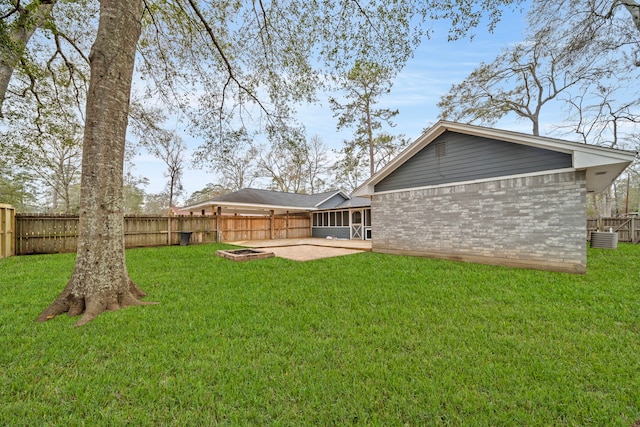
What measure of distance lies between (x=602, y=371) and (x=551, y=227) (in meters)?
5.30

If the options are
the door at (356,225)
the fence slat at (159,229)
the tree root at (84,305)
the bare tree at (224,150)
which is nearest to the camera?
the tree root at (84,305)

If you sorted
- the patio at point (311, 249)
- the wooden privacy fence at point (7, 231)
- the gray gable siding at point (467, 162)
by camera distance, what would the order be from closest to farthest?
the gray gable siding at point (467, 162)
the wooden privacy fence at point (7, 231)
the patio at point (311, 249)

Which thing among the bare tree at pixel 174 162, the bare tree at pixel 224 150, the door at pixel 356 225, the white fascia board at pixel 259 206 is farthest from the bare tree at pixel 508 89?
the bare tree at pixel 174 162

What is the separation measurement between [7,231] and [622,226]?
1042 inches

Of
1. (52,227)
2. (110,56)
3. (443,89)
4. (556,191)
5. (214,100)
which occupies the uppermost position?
(443,89)

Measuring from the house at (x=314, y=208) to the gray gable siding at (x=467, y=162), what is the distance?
6.04 m

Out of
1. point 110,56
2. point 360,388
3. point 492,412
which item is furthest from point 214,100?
point 492,412

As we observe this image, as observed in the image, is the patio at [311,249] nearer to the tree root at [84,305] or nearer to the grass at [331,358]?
the grass at [331,358]

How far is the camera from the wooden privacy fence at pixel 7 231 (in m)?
7.91

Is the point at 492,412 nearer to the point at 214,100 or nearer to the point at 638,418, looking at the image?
the point at 638,418

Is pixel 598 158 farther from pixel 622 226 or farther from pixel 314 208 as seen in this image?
pixel 314 208

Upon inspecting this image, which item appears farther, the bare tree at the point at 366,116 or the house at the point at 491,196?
the bare tree at the point at 366,116

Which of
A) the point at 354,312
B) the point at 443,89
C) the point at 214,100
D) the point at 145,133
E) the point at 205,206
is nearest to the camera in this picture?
the point at 354,312

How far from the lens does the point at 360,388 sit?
196 cm
